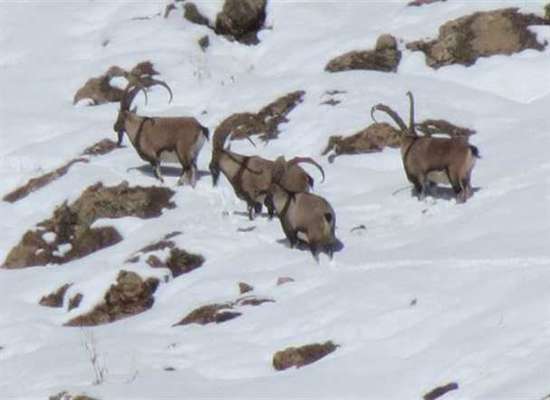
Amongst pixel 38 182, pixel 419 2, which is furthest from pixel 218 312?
pixel 419 2

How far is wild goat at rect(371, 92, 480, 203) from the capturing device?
19.7m

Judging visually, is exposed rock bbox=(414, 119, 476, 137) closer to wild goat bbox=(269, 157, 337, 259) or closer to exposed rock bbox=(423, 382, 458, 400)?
wild goat bbox=(269, 157, 337, 259)

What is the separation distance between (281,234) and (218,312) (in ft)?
10.5

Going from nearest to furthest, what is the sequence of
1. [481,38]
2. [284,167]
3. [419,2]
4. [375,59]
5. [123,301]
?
[123,301] → [284,167] → [481,38] → [375,59] → [419,2]

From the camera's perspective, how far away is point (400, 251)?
1809 centimetres

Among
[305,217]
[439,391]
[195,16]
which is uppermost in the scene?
[439,391]

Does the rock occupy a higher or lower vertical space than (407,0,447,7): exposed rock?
lower

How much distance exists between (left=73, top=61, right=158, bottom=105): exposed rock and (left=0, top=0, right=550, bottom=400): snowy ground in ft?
0.74

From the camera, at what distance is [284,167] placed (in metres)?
20.3

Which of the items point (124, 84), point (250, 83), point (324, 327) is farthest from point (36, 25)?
point (324, 327)

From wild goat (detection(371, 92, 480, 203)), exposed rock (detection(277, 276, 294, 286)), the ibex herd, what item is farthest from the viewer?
wild goat (detection(371, 92, 480, 203))

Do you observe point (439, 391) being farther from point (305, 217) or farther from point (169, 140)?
point (169, 140)

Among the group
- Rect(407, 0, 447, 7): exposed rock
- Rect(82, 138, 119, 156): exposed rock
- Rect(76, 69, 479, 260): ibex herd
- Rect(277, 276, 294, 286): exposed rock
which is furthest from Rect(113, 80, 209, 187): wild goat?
Rect(407, 0, 447, 7): exposed rock

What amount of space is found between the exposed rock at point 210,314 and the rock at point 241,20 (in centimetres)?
1246
